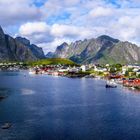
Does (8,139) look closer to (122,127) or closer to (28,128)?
(28,128)

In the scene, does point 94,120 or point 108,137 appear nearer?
point 108,137

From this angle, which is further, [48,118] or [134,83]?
[134,83]

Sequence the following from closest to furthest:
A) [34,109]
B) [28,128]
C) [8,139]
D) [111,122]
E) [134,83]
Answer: [8,139], [28,128], [111,122], [34,109], [134,83]

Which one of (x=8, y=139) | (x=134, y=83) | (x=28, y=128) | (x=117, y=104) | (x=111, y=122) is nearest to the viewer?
(x=8, y=139)

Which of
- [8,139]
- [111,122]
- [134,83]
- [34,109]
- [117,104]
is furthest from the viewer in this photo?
[134,83]

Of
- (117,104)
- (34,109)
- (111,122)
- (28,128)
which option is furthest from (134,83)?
(28,128)

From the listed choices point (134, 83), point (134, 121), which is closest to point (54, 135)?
point (134, 121)

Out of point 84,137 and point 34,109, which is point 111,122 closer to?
point 84,137

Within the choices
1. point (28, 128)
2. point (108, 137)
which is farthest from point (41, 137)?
point (108, 137)

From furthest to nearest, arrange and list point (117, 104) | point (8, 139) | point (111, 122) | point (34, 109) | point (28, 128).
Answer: point (117, 104) → point (34, 109) → point (111, 122) → point (28, 128) → point (8, 139)
